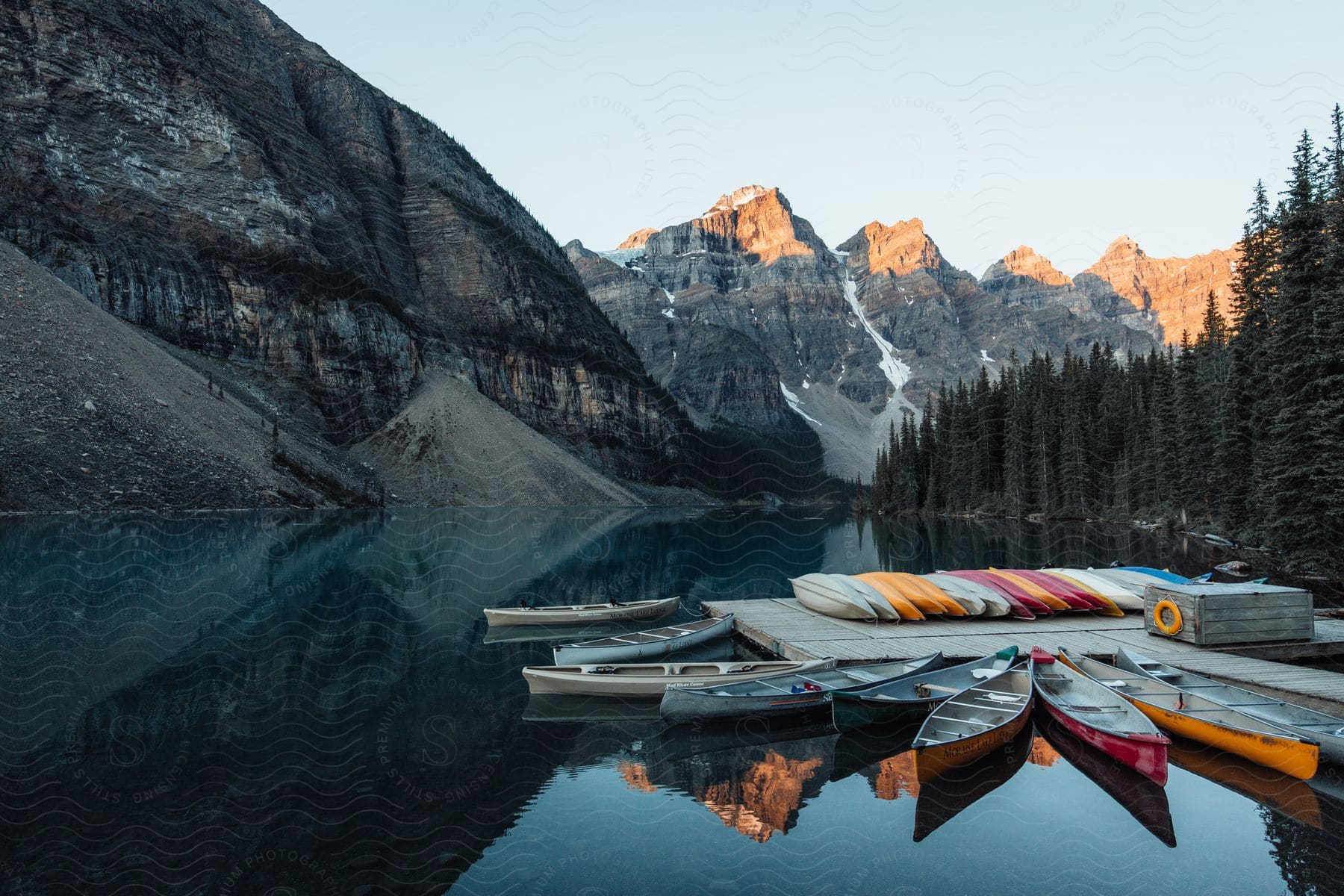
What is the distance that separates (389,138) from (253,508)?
424 ft

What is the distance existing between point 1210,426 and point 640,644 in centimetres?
5874

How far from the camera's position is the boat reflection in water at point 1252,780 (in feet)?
39.9

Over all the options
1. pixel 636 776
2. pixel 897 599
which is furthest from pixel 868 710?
pixel 897 599

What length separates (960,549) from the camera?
187 feet

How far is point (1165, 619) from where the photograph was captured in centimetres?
2192

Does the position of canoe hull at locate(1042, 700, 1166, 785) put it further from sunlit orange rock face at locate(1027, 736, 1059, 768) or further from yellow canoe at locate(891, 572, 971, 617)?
yellow canoe at locate(891, 572, 971, 617)

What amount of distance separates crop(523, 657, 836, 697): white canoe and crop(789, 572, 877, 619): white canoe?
261 inches

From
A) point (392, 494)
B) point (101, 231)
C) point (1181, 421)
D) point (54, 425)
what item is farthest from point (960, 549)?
point (101, 231)

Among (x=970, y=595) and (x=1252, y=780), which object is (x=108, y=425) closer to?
(x=970, y=595)

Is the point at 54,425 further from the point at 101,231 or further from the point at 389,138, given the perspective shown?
the point at 389,138

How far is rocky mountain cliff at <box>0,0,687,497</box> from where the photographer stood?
331 ft

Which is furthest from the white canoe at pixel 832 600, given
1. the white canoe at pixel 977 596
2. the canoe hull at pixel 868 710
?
the canoe hull at pixel 868 710

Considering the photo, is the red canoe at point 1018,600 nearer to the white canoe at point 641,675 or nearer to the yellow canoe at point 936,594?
the yellow canoe at point 936,594

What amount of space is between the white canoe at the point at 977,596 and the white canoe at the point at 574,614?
419 inches
